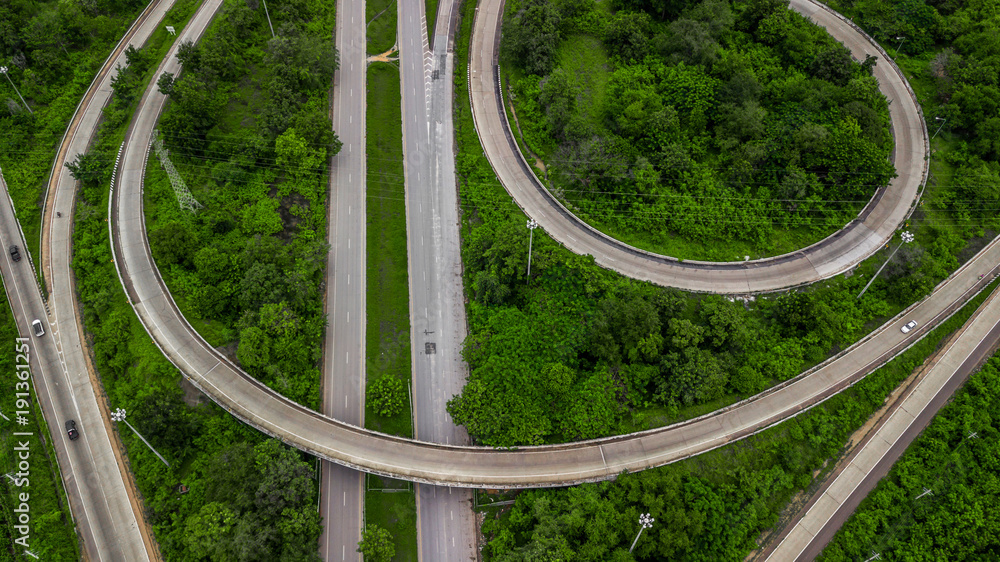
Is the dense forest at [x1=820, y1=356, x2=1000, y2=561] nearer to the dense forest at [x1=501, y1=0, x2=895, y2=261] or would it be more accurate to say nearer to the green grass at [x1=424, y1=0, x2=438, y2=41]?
the dense forest at [x1=501, y1=0, x2=895, y2=261]

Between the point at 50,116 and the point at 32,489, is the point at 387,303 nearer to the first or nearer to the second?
the point at 32,489

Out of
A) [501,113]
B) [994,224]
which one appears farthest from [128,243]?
[994,224]

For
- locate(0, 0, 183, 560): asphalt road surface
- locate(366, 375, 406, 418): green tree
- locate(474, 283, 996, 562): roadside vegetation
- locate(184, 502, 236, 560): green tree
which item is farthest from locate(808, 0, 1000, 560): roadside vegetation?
locate(0, 0, 183, 560): asphalt road surface

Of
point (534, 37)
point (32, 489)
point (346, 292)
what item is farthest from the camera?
point (534, 37)

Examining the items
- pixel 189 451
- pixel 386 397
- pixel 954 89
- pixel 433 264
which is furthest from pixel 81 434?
pixel 954 89

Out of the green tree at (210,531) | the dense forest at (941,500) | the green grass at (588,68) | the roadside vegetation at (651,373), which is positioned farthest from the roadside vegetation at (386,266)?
the dense forest at (941,500)

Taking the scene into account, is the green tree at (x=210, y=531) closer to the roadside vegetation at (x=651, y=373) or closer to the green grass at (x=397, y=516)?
the green grass at (x=397, y=516)
